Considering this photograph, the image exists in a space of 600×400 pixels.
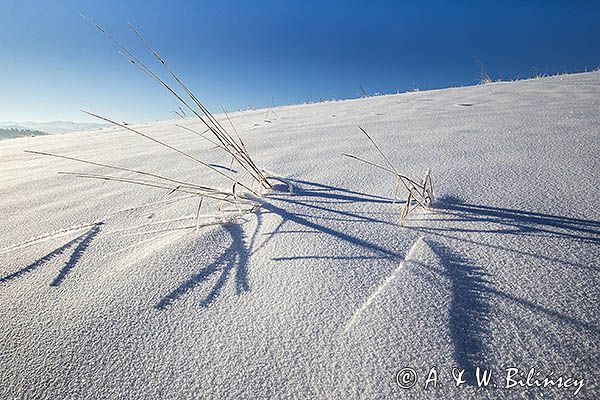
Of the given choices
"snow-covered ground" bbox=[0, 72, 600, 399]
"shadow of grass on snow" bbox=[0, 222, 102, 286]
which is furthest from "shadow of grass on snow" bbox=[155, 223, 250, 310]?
"shadow of grass on snow" bbox=[0, 222, 102, 286]

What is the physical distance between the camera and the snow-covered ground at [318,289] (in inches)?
17.5

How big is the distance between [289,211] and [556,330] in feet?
2.05

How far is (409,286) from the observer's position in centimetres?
57

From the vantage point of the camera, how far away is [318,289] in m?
0.59

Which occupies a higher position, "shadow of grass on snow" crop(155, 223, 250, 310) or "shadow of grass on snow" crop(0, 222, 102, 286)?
"shadow of grass on snow" crop(155, 223, 250, 310)

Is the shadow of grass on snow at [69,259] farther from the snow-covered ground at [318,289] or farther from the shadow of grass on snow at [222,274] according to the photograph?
the shadow of grass on snow at [222,274]

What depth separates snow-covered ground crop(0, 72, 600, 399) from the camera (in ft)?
1.46

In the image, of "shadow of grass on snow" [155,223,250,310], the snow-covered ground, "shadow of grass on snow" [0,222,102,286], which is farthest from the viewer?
"shadow of grass on snow" [0,222,102,286]

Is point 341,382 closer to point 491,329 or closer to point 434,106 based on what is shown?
point 491,329

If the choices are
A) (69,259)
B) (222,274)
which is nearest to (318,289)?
(222,274)

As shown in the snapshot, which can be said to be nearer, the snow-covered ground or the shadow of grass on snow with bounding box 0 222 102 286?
the snow-covered ground

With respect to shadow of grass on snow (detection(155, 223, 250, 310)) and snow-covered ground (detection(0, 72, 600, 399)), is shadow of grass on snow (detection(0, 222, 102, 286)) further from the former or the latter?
shadow of grass on snow (detection(155, 223, 250, 310))

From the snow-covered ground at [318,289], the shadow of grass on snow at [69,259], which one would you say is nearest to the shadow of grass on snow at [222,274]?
the snow-covered ground at [318,289]

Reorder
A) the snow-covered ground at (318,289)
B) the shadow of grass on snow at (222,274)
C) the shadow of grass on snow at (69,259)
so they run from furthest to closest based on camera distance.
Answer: the shadow of grass on snow at (69,259)
the shadow of grass on snow at (222,274)
the snow-covered ground at (318,289)
